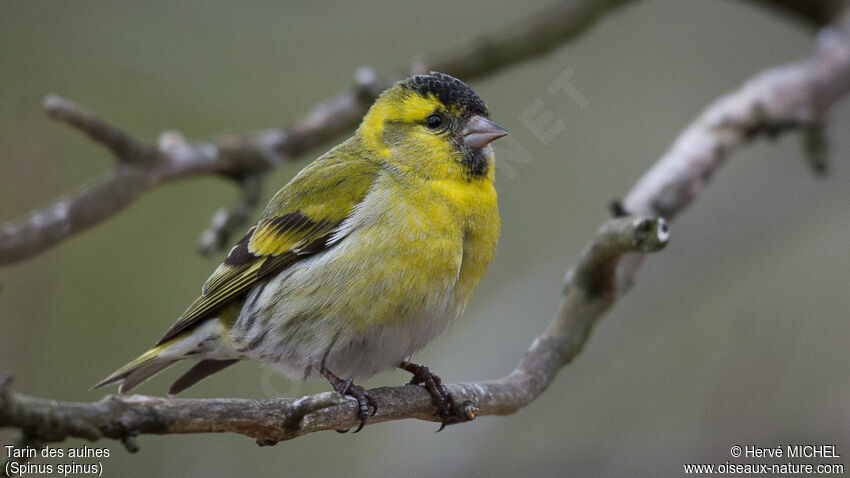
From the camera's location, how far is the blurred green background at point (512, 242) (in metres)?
4.62

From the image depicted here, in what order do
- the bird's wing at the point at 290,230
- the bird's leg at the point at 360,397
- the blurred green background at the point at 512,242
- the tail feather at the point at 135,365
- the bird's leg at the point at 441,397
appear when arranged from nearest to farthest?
the bird's leg at the point at 360,397 → the bird's leg at the point at 441,397 → the tail feather at the point at 135,365 → the bird's wing at the point at 290,230 → the blurred green background at the point at 512,242

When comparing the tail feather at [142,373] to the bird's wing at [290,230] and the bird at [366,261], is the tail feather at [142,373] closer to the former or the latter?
the bird at [366,261]

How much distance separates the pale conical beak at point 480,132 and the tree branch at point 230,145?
1.26 meters

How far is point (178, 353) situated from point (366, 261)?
0.94m

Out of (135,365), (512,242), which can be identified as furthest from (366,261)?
(512,242)

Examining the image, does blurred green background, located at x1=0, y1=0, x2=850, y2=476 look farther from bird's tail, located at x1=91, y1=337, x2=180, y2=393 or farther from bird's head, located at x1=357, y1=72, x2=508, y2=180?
bird's head, located at x1=357, y1=72, x2=508, y2=180

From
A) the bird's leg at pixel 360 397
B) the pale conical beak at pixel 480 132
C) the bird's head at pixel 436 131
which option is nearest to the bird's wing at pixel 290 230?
the bird's head at pixel 436 131

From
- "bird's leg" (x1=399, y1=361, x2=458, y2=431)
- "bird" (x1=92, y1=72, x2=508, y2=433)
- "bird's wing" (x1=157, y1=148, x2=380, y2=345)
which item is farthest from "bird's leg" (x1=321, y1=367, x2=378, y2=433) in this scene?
"bird's wing" (x1=157, y1=148, x2=380, y2=345)

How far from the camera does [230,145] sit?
4.75 m

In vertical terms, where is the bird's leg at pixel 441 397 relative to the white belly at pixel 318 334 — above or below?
below

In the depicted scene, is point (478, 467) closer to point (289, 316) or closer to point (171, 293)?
point (289, 316)

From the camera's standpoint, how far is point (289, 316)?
3.35 m

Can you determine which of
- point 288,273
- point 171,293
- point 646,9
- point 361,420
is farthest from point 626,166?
point 361,420

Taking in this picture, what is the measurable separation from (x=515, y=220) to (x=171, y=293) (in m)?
2.90
